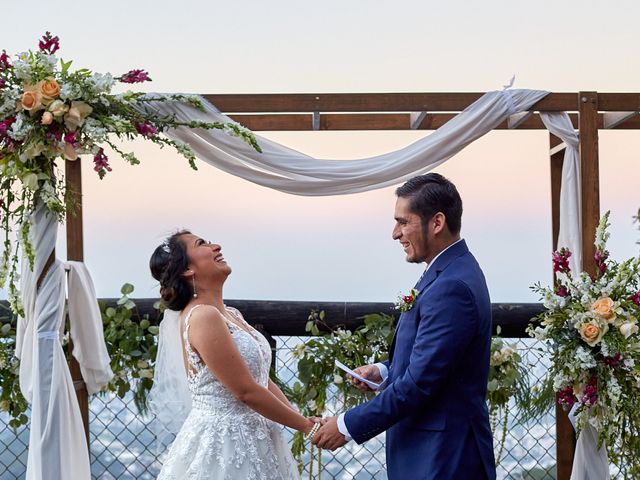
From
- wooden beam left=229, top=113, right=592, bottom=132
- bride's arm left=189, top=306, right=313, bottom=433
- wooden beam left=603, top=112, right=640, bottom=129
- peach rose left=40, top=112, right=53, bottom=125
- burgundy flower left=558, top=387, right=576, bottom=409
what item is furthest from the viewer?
wooden beam left=229, top=113, right=592, bottom=132

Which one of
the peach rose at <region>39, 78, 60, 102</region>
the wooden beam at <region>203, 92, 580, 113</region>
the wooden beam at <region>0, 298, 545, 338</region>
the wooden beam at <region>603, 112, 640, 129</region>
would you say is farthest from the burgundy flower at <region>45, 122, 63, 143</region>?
the wooden beam at <region>603, 112, 640, 129</region>

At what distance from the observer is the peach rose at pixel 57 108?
4.24 m

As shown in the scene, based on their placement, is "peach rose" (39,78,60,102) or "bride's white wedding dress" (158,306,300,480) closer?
"bride's white wedding dress" (158,306,300,480)

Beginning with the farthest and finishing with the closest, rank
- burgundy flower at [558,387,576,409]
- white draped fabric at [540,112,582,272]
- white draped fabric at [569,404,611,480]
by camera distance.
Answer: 1. white draped fabric at [540,112,582,272]
2. white draped fabric at [569,404,611,480]
3. burgundy flower at [558,387,576,409]

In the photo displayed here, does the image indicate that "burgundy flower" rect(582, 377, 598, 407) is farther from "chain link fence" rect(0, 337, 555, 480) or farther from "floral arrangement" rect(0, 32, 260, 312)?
A: "floral arrangement" rect(0, 32, 260, 312)

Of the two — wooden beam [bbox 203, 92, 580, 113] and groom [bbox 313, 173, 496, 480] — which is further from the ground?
wooden beam [bbox 203, 92, 580, 113]

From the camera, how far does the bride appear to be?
3438 mm

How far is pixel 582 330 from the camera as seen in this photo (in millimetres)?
4387

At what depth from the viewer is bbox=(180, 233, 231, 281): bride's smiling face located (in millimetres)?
3588

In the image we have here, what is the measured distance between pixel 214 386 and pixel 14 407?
2.29 m

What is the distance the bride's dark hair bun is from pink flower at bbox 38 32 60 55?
1346mm

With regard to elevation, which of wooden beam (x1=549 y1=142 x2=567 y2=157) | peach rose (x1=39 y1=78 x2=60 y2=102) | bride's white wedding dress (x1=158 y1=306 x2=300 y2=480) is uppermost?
peach rose (x1=39 y1=78 x2=60 y2=102)

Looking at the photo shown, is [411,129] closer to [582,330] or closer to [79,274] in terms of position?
[582,330]

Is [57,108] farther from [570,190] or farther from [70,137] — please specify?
[570,190]
